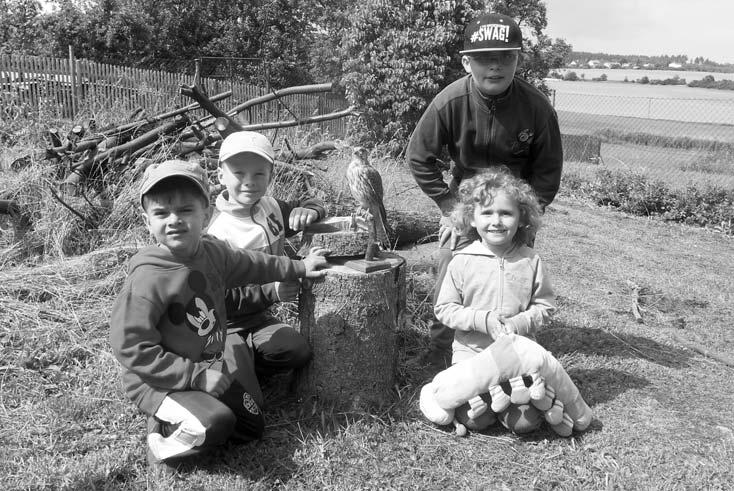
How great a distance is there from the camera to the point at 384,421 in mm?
3010

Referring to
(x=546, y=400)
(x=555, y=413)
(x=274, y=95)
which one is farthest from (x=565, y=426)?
(x=274, y=95)

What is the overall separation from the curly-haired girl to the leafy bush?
23.2 feet

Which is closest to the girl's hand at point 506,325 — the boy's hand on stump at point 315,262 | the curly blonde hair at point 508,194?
the curly blonde hair at point 508,194

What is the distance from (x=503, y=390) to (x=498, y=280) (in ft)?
1.80

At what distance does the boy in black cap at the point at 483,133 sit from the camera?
319 cm

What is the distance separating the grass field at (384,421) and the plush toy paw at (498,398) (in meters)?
0.23

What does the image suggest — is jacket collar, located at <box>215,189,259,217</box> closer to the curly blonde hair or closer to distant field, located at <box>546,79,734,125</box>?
the curly blonde hair

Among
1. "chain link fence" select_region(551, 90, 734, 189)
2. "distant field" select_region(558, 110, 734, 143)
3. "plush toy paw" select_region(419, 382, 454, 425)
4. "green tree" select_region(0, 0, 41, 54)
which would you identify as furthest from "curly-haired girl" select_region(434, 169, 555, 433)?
"green tree" select_region(0, 0, 41, 54)

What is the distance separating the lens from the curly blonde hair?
9.69ft

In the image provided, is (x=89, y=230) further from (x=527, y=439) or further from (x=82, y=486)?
(x=527, y=439)

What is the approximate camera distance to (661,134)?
2055 centimetres

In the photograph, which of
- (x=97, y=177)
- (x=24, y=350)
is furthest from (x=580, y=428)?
(x=97, y=177)

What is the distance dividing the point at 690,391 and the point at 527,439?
127cm

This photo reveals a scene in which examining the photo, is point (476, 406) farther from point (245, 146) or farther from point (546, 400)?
point (245, 146)
